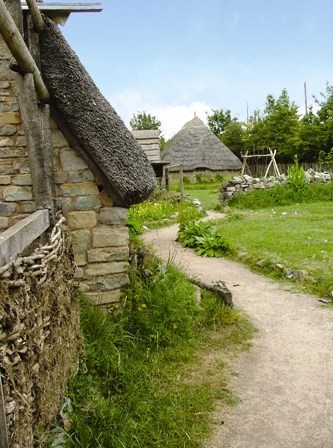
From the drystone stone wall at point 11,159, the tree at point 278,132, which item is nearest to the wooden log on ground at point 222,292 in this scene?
the drystone stone wall at point 11,159

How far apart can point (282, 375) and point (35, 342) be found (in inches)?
101

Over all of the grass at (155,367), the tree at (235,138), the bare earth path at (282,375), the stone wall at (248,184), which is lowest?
the bare earth path at (282,375)

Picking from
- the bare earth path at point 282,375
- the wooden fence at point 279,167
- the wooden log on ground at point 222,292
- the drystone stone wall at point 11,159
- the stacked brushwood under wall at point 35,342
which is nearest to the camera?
the stacked brushwood under wall at point 35,342

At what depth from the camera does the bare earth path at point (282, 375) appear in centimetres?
315

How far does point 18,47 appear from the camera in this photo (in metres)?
3.18

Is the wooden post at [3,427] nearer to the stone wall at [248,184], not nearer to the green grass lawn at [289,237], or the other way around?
the green grass lawn at [289,237]

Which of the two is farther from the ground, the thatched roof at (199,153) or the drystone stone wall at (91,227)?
the thatched roof at (199,153)

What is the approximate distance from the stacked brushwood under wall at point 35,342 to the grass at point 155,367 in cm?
30

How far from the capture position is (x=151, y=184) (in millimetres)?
4773

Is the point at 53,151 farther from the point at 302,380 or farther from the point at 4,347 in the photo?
the point at 302,380

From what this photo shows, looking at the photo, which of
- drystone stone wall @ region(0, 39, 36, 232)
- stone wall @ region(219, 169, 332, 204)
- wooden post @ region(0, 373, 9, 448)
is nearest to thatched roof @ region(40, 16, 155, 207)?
drystone stone wall @ region(0, 39, 36, 232)

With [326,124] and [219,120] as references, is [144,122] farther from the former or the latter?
[326,124]

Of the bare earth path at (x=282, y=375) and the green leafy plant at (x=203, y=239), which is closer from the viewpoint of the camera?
the bare earth path at (x=282, y=375)

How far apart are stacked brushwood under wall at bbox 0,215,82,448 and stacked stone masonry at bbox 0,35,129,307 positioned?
102 cm
